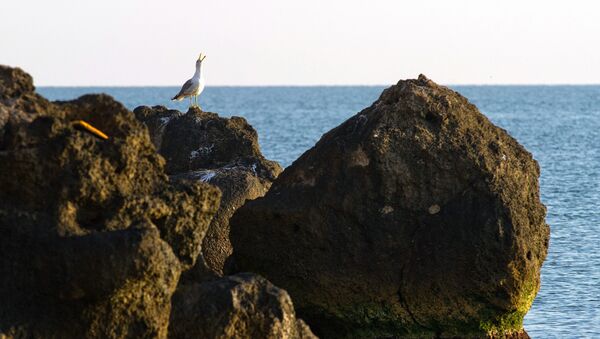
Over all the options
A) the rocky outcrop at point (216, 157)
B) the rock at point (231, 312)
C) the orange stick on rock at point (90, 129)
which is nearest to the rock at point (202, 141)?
the rocky outcrop at point (216, 157)

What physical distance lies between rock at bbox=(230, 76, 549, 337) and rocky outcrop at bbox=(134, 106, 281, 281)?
1.03 m

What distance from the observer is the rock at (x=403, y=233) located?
38.8 feet

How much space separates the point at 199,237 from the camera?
30.9ft

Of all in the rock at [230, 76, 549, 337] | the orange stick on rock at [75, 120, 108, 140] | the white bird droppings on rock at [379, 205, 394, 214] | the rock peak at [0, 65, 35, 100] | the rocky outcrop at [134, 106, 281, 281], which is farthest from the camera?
the rocky outcrop at [134, 106, 281, 281]

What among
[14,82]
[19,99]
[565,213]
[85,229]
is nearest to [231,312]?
[85,229]

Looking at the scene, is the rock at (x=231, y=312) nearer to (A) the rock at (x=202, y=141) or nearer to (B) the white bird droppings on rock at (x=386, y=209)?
(B) the white bird droppings on rock at (x=386, y=209)

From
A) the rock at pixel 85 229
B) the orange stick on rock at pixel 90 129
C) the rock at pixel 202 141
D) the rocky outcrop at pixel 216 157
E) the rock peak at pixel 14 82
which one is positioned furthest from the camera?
the rock at pixel 202 141

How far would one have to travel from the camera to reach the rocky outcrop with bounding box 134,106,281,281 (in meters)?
13.6

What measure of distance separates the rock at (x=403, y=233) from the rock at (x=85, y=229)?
9.82 ft

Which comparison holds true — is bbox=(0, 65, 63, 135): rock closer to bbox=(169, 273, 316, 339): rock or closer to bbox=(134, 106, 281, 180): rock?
bbox=(169, 273, 316, 339): rock

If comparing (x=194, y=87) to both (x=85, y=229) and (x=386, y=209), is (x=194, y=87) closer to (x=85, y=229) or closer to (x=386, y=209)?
(x=386, y=209)

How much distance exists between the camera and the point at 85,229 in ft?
28.3

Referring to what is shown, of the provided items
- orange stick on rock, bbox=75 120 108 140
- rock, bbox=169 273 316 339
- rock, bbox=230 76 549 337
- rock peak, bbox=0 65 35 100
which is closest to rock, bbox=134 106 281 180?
rock, bbox=230 76 549 337

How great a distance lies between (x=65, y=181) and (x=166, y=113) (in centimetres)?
857
